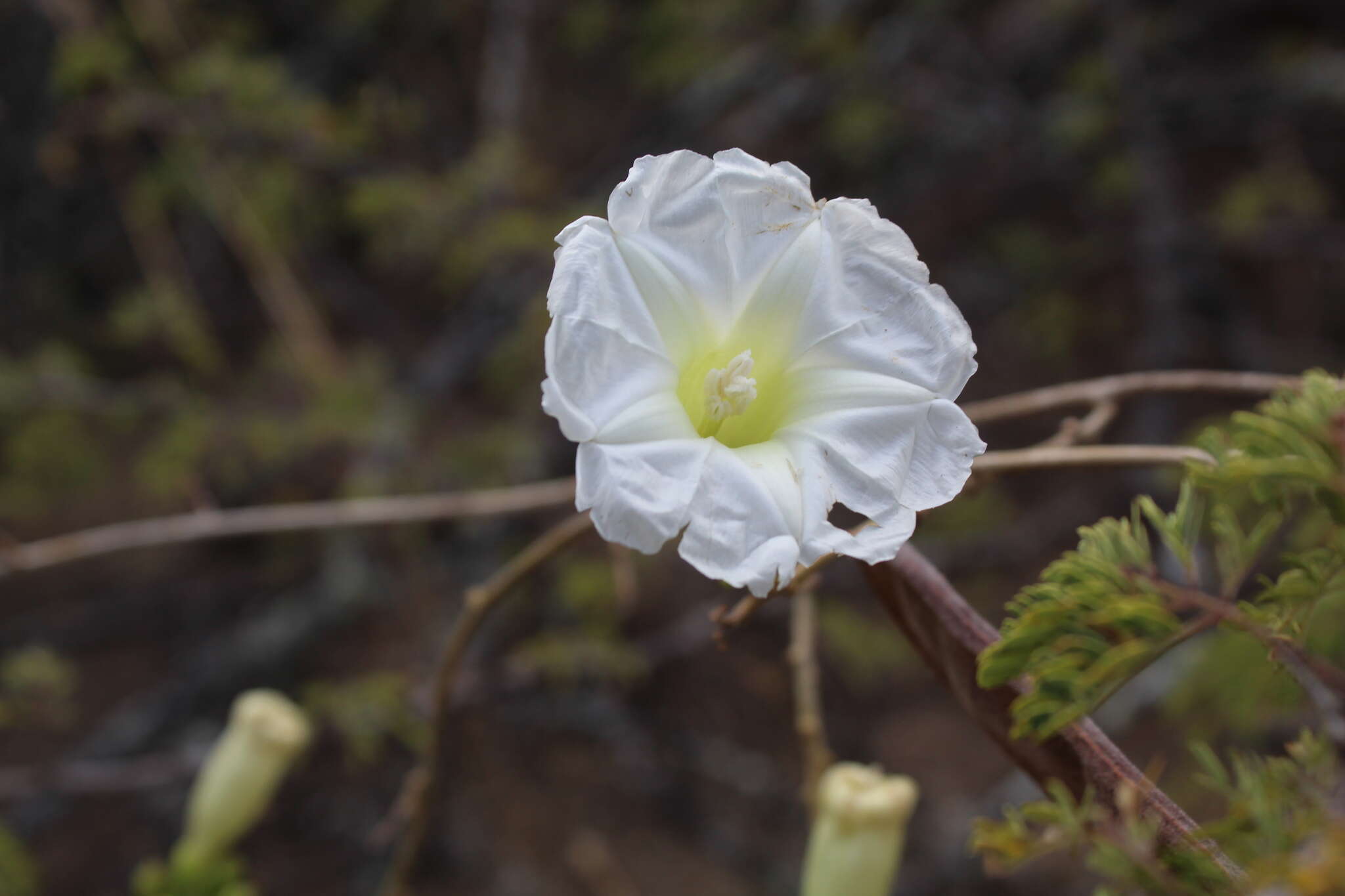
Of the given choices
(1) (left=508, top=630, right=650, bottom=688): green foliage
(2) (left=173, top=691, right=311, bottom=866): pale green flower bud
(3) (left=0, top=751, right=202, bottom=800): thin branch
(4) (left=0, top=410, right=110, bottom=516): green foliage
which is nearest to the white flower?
(2) (left=173, top=691, right=311, bottom=866): pale green flower bud

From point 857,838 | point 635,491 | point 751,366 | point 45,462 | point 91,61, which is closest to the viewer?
point 635,491

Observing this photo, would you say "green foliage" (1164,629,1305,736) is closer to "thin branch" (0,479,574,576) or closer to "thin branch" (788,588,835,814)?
"thin branch" (788,588,835,814)

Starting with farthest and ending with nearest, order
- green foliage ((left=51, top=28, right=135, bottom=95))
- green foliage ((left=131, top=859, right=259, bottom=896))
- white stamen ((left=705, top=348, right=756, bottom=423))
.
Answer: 1. green foliage ((left=51, top=28, right=135, bottom=95))
2. green foliage ((left=131, top=859, right=259, bottom=896))
3. white stamen ((left=705, top=348, right=756, bottom=423))

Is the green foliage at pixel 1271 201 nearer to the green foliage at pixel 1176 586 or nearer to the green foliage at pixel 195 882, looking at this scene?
the green foliage at pixel 1176 586

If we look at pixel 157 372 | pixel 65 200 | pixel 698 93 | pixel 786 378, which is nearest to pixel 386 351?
pixel 157 372

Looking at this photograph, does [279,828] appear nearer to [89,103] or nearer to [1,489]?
[1,489]

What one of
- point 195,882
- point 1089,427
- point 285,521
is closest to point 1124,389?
point 1089,427

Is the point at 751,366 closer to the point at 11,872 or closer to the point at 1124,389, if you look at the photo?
the point at 1124,389
